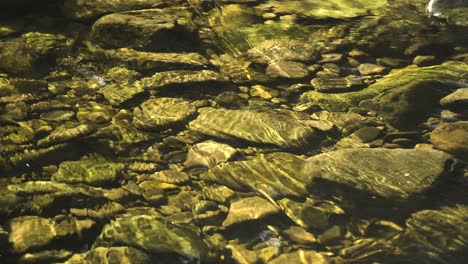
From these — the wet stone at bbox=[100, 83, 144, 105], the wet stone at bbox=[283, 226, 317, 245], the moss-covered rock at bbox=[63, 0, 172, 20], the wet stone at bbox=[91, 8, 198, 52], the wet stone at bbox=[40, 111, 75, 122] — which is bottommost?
the wet stone at bbox=[283, 226, 317, 245]

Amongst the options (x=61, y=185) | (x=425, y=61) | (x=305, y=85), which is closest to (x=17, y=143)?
(x=61, y=185)

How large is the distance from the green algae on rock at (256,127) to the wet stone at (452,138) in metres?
1.04

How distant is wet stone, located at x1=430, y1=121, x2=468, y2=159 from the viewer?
3693 mm

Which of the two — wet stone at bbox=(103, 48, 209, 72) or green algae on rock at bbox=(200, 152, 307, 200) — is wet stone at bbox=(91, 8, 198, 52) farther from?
green algae on rock at bbox=(200, 152, 307, 200)

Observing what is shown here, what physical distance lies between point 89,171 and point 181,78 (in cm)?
149

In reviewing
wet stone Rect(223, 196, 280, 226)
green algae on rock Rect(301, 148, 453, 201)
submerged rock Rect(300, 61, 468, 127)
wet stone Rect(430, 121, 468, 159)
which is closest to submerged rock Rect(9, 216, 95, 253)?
wet stone Rect(223, 196, 280, 226)

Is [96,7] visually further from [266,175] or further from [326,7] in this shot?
[266,175]

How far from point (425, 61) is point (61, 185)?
3903mm

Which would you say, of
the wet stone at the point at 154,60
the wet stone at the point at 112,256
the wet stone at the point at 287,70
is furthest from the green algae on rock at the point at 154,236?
the wet stone at the point at 287,70

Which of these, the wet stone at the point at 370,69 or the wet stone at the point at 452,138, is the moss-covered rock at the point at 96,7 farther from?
the wet stone at the point at 452,138

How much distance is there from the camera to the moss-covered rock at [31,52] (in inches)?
173

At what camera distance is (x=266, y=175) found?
3584 mm

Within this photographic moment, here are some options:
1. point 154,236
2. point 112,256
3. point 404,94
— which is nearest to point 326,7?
point 404,94

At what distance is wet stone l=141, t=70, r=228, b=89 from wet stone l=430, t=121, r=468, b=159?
208cm
